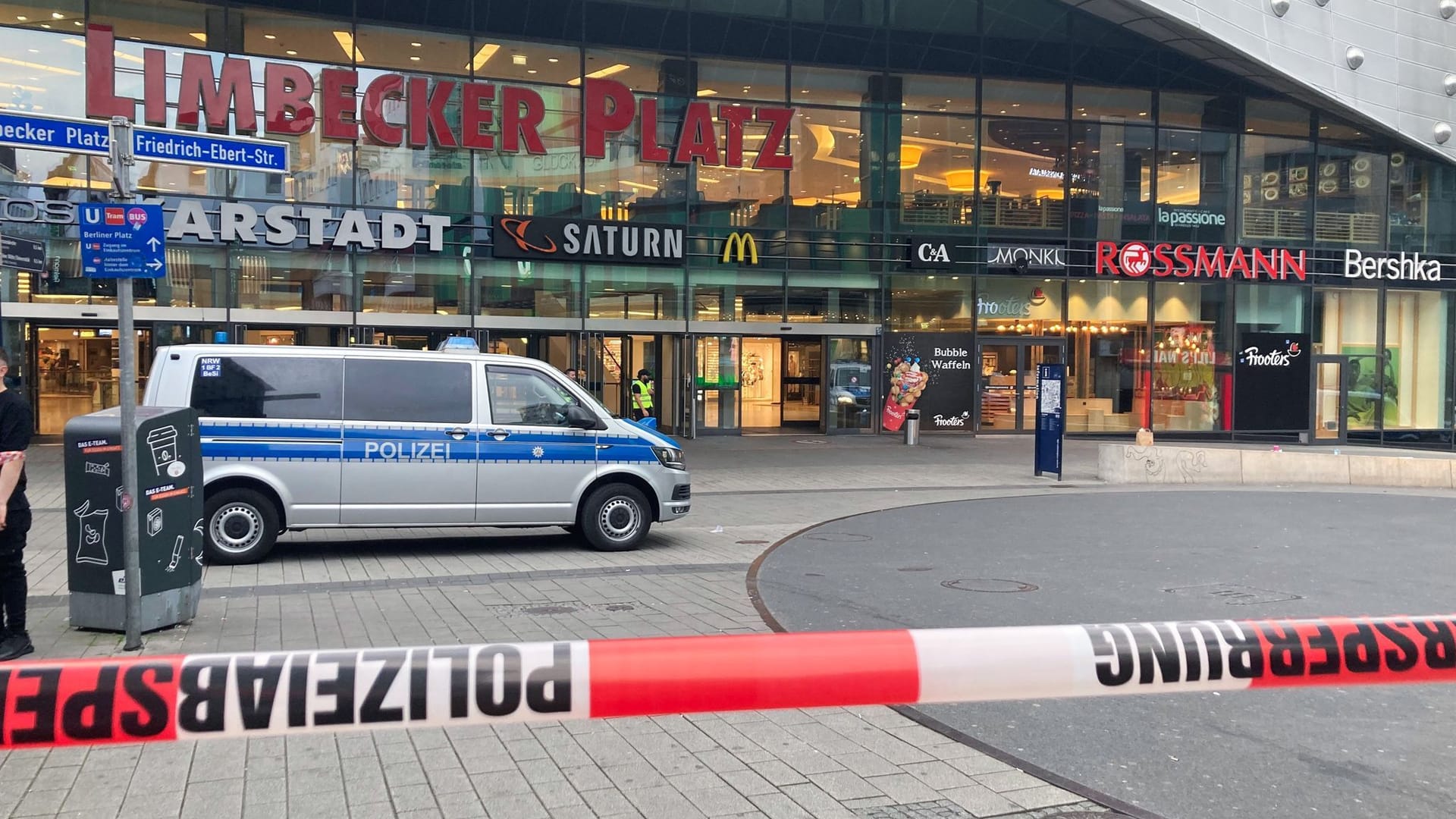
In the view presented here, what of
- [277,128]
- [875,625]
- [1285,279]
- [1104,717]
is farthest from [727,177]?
[1104,717]

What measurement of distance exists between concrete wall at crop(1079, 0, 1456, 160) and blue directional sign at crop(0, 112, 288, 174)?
22.6m

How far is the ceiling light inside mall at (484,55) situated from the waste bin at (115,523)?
65.1ft

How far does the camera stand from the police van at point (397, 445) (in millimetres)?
10734

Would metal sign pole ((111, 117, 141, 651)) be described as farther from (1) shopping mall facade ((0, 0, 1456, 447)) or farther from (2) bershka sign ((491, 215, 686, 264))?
(2) bershka sign ((491, 215, 686, 264))

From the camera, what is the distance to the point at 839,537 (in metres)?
13.1

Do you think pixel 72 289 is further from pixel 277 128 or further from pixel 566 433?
pixel 566 433

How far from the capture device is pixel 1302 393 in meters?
31.4

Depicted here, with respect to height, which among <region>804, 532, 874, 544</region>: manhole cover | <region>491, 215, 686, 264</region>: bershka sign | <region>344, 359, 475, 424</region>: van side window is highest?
<region>491, 215, 686, 264</region>: bershka sign

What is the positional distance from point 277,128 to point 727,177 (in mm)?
10263

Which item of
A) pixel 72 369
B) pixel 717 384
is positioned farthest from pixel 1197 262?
pixel 72 369

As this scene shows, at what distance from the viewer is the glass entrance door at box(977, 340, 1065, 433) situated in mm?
30031

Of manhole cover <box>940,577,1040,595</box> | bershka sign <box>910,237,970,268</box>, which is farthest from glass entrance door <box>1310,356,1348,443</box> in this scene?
manhole cover <box>940,577,1040,595</box>

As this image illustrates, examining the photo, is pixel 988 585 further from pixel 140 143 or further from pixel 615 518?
pixel 140 143

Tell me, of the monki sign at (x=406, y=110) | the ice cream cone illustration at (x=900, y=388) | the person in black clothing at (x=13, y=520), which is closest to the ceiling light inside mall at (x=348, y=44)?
the monki sign at (x=406, y=110)
